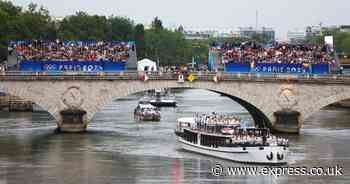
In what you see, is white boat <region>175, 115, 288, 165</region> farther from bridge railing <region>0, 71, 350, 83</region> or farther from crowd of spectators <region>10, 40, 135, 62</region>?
crowd of spectators <region>10, 40, 135, 62</region>

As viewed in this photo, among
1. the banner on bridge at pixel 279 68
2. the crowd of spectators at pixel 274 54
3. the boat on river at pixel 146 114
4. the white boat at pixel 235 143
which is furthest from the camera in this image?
the boat on river at pixel 146 114

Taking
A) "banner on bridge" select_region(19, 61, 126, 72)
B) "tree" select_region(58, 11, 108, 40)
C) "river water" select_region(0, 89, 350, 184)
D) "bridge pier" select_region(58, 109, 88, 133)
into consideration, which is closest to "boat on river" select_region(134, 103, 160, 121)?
"river water" select_region(0, 89, 350, 184)

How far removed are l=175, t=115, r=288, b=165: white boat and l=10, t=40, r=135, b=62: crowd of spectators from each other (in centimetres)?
2073

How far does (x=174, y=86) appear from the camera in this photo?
337ft

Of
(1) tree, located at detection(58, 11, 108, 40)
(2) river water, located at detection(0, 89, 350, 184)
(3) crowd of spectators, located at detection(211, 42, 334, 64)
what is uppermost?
(1) tree, located at detection(58, 11, 108, 40)

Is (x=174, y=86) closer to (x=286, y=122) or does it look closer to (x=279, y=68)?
(x=286, y=122)

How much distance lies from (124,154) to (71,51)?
2474 centimetres

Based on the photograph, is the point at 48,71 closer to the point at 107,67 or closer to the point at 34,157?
→ the point at 107,67

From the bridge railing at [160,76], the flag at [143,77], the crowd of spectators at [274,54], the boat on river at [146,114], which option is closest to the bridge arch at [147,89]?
the flag at [143,77]

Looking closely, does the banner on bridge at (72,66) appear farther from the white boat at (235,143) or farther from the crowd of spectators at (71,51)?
the white boat at (235,143)

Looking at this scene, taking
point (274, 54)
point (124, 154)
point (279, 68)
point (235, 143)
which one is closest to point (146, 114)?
point (274, 54)

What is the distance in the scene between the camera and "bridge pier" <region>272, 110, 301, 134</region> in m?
102

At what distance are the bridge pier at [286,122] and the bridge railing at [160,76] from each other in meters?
3.32

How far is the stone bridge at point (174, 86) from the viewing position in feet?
333
